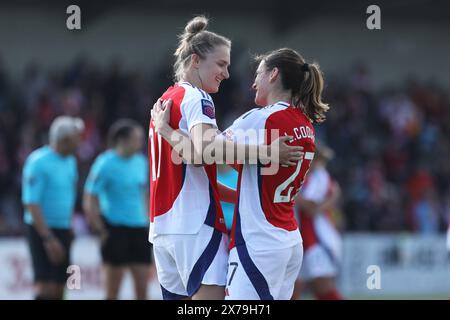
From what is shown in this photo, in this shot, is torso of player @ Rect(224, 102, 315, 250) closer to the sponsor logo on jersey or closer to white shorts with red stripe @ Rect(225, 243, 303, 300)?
white shorts with red stripe @ Rect(225, 243, 303, 300)

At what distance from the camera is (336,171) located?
63.1ft

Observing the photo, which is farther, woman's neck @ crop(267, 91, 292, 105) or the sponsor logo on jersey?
woman's neck @ crop(267, 91, 292, 105)

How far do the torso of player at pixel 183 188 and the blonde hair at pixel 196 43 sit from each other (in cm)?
23

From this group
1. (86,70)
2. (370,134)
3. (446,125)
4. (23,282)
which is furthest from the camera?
(446,125)

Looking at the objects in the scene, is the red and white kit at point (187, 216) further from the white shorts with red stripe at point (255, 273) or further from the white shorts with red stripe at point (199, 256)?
the white shorts with red stripe at point (255, 273)

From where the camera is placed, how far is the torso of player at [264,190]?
5.01 m

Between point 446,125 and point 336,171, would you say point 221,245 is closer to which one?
point 336,171

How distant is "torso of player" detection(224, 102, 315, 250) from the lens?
5.01m

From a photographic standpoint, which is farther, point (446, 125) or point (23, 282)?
point (446, 125)

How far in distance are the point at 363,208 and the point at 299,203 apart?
8582mm

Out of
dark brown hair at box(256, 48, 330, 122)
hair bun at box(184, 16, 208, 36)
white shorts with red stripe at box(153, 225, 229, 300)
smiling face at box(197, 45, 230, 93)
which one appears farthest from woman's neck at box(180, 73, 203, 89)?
white shorts with red stripe at box(153, 225, 229, 300)
